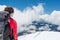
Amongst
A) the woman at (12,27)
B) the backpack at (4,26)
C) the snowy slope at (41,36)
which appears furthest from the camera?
the snowy slope at (41,36)

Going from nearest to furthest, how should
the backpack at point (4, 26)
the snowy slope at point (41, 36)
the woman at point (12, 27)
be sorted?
the backpack at point (4, 26) → the woman at point (12, 27) → the snowy slope at point (41, 36)

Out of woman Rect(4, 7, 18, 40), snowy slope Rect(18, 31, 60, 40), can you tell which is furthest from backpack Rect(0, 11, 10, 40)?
snowy slope Rect(18, 31, 60, 40)

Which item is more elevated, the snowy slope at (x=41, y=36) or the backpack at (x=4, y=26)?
the backpack at (x=4, y=26)

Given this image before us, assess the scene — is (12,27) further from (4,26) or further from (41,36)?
(41,36)

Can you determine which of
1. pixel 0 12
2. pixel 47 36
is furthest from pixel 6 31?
pixel 47 36

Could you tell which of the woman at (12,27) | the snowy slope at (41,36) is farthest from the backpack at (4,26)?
the snowy slope at (41,36)

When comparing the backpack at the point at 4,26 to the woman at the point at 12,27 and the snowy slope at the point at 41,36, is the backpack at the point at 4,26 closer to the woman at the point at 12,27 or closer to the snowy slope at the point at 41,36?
the woman at the point at 12,27

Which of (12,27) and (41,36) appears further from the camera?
(41,36)

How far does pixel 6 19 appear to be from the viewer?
2.42 meters

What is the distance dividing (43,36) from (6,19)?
554 centimetres

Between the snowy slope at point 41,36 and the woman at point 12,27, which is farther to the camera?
the snowy slope at point 41,36

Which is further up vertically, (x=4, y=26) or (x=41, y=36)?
(x=4, y=26)

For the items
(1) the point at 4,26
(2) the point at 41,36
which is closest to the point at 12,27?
(1) the point at 4,26

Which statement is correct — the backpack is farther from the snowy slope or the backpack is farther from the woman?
the snowy slope
